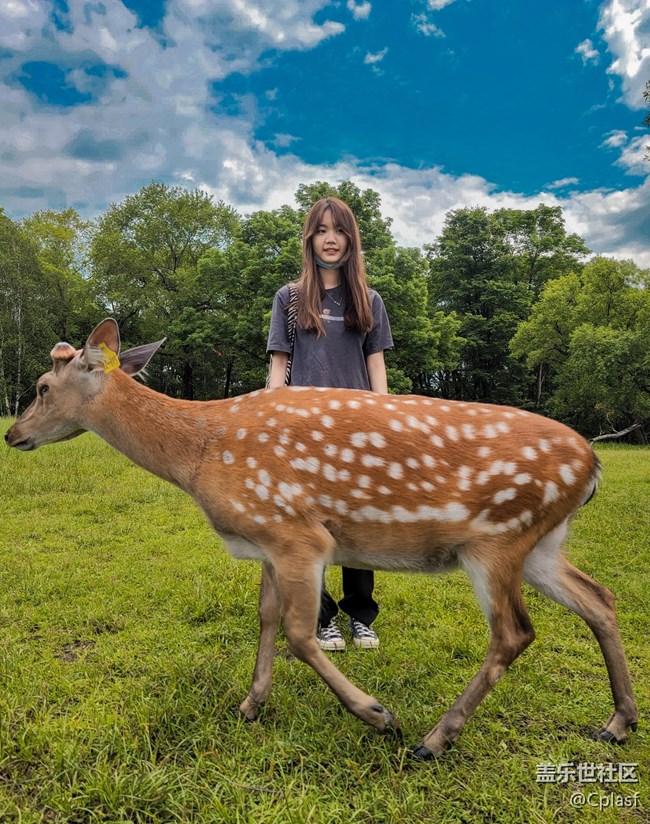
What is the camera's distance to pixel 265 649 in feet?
9.71

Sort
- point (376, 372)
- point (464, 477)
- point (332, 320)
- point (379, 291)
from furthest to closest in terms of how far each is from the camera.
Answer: point (379, 291) → point (376, 372) → point (332, 320) → point (464, 477)

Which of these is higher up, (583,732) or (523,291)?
(523,291)

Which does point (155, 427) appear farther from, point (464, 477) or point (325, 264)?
point (464, 477)

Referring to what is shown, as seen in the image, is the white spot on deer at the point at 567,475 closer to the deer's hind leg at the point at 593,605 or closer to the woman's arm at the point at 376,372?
the deer's hind leg at the point at 593,605

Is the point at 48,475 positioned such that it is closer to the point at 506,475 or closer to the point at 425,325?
the point at 506,475

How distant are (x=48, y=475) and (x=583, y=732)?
8648mm

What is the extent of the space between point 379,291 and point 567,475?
73.6ft

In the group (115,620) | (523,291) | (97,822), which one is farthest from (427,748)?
(523,291)

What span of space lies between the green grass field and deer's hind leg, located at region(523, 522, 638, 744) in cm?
13

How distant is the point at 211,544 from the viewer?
20.3ft

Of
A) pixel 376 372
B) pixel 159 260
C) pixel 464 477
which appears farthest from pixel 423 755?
pixel 159 260

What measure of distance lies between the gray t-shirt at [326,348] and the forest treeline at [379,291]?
2078 centimetres

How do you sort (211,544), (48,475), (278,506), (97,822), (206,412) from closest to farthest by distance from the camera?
(97,822) < (278,506) < (206,412) < (211,544) < (48,475)

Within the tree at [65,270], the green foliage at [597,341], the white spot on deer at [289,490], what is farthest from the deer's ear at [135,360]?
the tree at [65,270]
